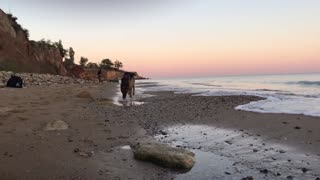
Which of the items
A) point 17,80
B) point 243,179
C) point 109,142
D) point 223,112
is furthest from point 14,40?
point 243,179

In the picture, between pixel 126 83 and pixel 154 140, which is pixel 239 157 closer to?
pixel 154 140

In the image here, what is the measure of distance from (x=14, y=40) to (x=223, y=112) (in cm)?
4477

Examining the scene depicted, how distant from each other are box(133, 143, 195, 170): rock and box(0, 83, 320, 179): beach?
0.16m

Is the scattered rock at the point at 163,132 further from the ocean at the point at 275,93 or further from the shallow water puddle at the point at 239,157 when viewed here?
the ocean at the point at 275,93

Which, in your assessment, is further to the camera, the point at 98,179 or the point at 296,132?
the point at 296,132

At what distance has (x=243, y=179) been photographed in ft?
19.8

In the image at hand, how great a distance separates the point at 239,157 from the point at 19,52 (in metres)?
50.4

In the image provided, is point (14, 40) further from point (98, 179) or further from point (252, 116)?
point (98, 179)

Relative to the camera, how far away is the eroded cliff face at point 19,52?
49156 mm

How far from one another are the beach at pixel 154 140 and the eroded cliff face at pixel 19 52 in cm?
3603

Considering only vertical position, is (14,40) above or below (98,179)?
above

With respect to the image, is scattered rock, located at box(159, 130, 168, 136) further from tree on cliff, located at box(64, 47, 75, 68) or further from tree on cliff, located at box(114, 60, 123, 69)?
tree on cliff, located at box(114, 60, 123, 69)

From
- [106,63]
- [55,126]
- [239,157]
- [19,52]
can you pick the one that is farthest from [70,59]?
[239,157]

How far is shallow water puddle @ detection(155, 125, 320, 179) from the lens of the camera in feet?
20.7
